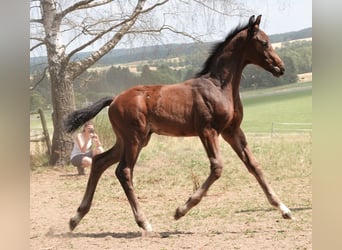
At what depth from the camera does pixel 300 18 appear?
4289mm

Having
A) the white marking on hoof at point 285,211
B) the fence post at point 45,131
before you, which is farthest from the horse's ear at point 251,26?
the fence post at point 45,131

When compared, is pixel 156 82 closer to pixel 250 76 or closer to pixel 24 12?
pixel 250 76

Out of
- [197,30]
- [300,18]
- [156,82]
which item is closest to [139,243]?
[156,82]

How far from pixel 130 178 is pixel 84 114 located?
1.65ft

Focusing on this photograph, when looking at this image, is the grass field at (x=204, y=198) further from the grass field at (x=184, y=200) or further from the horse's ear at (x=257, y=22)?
the horse's ear at (x=257, y=22)

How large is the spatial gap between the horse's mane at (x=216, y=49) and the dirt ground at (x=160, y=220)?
0.75m

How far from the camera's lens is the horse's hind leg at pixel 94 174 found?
4.35 m

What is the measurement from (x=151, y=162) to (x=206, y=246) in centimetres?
68

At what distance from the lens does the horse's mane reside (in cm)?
429

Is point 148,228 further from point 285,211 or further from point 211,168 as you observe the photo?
point 285,211

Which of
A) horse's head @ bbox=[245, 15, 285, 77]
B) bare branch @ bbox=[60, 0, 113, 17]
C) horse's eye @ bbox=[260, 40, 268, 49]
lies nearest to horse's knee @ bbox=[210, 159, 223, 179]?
horse's head @ bbox=[245, 15, 285, 77]

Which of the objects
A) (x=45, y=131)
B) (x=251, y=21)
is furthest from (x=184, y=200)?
(x=251, y=21)

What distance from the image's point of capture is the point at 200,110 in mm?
4227
